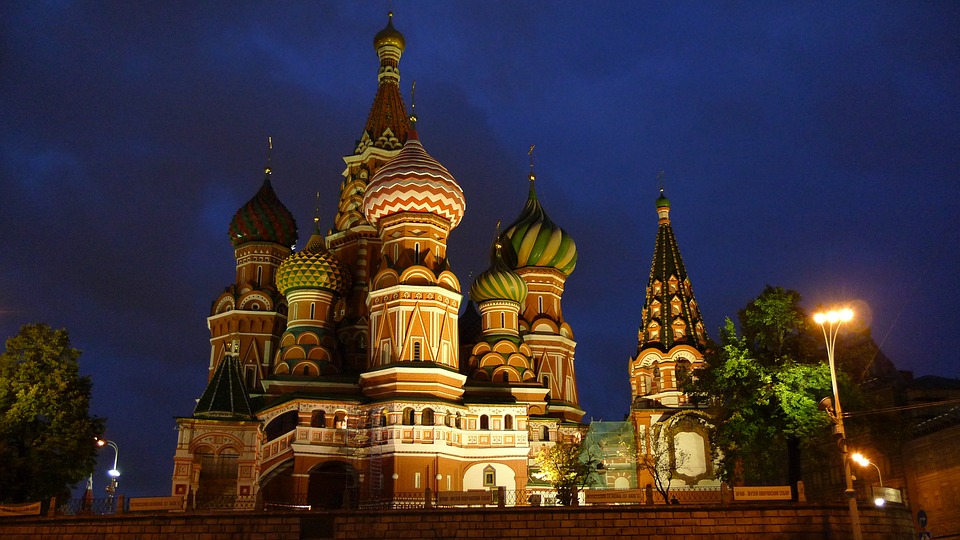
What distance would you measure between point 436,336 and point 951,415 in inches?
784

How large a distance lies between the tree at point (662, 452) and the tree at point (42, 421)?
21.7 m

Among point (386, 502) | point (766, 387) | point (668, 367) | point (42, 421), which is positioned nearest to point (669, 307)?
point (668, 367)

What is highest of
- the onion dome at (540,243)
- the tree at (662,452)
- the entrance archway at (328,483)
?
the onion dome at (540,243)

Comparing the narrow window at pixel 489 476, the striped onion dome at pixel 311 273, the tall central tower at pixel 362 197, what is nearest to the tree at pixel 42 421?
the striped onion dome at pixel 311 273

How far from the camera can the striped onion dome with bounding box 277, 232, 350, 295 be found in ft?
138

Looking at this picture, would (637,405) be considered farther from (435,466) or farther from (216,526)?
(216,526)

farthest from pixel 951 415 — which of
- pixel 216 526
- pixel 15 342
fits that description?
pixel 15 342

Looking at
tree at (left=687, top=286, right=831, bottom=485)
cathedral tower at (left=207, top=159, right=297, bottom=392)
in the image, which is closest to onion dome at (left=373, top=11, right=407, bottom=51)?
cathedral tower at (left=207, top=159, right=297, bottom=392)

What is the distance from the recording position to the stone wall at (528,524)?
72.8ft

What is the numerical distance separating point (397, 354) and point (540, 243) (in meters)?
14.1

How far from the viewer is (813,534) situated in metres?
22.2

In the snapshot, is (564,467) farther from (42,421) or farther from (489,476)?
(42,421)

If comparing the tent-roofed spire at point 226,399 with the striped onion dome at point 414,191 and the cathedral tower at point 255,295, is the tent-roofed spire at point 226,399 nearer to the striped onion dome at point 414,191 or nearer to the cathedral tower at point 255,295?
the cathedral tower at point 255,295

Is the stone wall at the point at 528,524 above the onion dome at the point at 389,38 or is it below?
below
